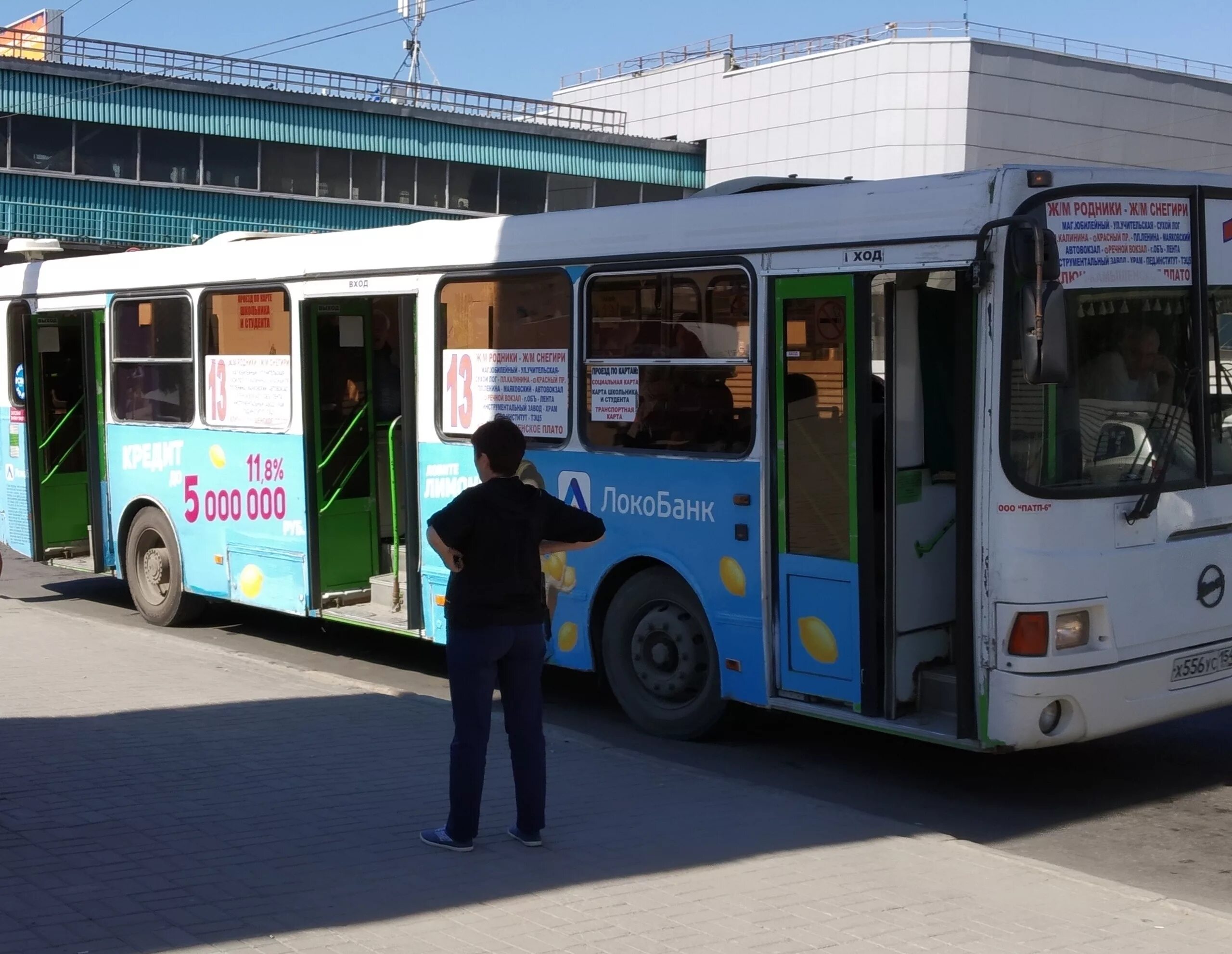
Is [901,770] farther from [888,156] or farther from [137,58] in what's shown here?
[888,156]

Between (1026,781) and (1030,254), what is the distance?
283 cm

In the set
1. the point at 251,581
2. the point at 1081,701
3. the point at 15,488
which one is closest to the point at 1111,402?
the point at 1081,701

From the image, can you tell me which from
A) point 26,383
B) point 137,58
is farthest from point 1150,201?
point 137,58

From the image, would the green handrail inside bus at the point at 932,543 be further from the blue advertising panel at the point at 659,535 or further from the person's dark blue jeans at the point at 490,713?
the person's dark blue jeans at the point at 490,713

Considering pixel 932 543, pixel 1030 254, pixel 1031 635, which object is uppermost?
pixel 1030 254

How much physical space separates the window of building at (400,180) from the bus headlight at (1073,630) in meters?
41.0

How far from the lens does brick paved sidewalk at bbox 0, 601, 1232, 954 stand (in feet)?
16.2

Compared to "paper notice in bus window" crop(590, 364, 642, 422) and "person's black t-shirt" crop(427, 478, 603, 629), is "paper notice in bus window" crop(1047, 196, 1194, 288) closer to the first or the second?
"paper notice in bus window" crop(590, 364, 642, 422)

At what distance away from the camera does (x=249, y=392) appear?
35.8 feet

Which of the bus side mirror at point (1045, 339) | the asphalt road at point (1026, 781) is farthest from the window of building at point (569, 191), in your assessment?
the bus side mirror at point (1045, 339)

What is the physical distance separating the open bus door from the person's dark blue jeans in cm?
806

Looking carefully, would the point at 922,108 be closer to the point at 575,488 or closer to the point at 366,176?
the point at 366,176

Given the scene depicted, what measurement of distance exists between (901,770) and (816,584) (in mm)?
1255

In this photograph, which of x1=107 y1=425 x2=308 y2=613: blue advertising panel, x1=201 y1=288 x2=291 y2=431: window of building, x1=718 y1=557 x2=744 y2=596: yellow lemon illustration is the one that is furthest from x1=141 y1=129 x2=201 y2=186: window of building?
x1=718 y1=557 x2=744 y2=596: yellow lemon illustration
